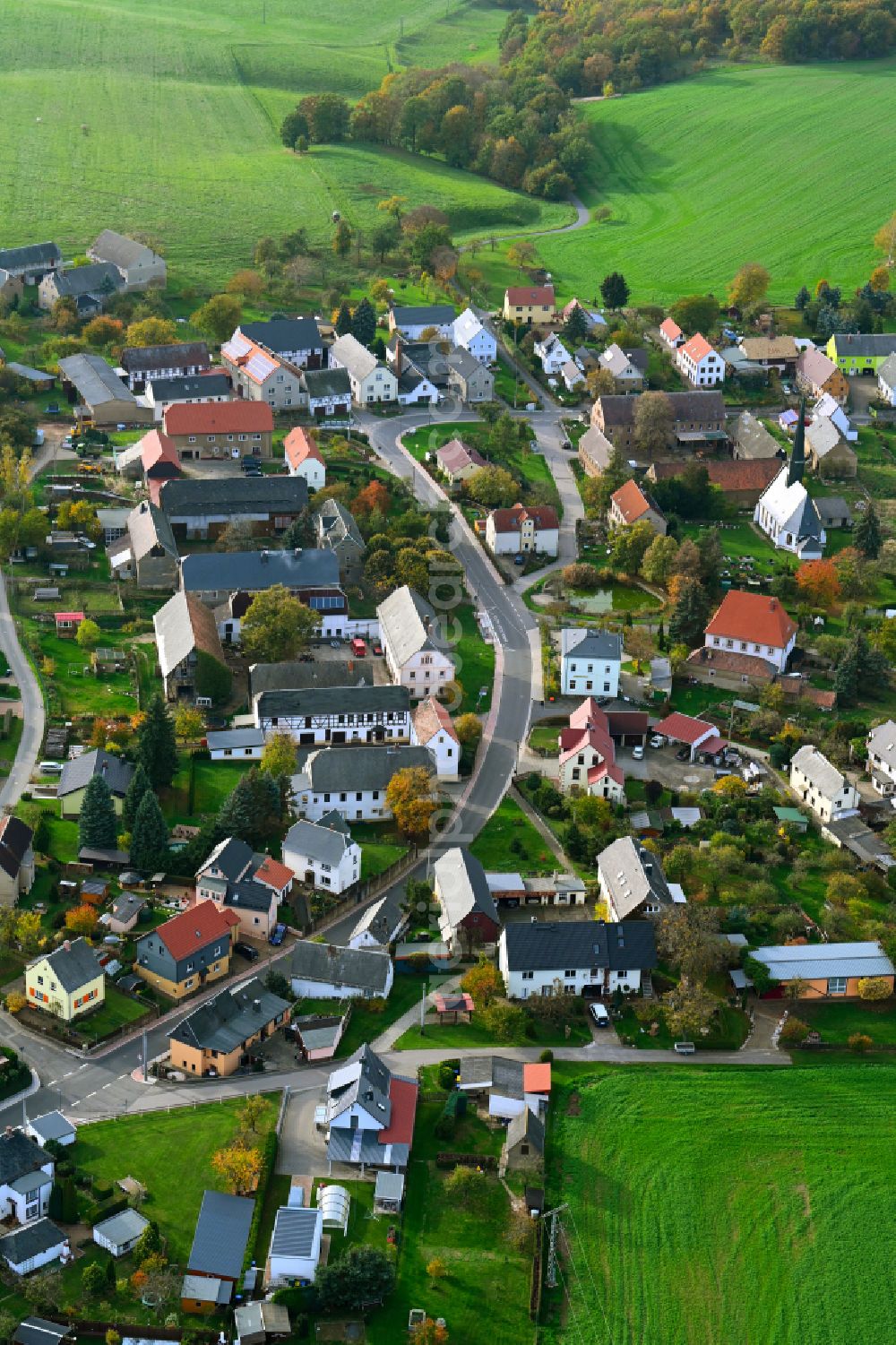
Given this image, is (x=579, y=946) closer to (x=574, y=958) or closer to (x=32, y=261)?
(x=574, y=958)

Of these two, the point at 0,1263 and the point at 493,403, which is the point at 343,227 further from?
the point at 0,1263

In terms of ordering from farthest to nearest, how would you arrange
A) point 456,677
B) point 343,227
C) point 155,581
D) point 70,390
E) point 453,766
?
point 343,227, point 70,390, point 155,581, point 456,677, point 453,766

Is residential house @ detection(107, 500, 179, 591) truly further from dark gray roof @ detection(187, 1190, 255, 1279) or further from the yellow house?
dark gray roof @ detection(187, 1190, 255, 1279)

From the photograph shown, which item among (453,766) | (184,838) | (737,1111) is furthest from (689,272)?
(737,1111)

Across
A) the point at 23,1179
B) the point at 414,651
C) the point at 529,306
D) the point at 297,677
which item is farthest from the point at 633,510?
the point at 23,1179

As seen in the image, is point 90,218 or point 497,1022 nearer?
point 497,1022

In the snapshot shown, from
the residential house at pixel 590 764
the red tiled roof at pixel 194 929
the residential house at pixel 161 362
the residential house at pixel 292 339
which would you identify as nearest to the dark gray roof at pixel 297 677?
the residential house at pixel 590 764

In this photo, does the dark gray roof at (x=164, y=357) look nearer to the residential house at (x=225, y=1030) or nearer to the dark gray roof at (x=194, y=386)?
the dark gray roof at (x=194, y=386)

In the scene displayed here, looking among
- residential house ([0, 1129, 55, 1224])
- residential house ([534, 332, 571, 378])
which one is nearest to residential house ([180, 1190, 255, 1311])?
residential house ([0, 1129, 55, 1224])
